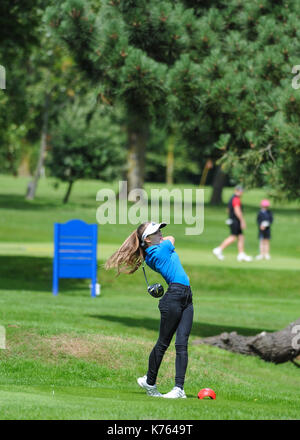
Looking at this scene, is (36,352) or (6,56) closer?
(36,352)

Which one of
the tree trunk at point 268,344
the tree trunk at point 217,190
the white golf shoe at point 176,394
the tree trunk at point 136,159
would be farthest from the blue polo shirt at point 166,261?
the tree trunk at point 217,190

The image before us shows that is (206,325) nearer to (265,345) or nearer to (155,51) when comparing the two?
(265,345)

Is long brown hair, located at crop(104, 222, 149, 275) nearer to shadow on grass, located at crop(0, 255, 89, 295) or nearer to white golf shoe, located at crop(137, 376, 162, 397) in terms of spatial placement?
white golf shoe, located at crop(137, 376, 162, 397)

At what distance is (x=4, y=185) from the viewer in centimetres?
7544

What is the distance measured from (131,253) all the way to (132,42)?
6563 mm

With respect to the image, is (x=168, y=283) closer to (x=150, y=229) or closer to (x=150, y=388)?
(x=150, y=229)

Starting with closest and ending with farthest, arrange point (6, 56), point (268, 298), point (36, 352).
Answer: point (36, 352)
point (268, 298)
point (6, 56)

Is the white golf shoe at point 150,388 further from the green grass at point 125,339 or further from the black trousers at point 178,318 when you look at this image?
the black trousers at point 178,318

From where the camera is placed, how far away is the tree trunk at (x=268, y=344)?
14.9 meters

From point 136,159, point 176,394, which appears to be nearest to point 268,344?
point 176,394

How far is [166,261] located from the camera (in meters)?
9.27

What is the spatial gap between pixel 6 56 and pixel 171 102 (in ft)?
46.0

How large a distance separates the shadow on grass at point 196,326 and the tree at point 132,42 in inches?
153
